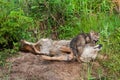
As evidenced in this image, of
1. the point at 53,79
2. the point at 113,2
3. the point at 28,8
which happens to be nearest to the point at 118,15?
the point at 113,2

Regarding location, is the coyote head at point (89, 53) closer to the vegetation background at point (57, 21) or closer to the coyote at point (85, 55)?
the coyote at point (85, 55)

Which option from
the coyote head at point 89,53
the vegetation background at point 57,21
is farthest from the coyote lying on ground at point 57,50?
the vegetation background at point 57,21

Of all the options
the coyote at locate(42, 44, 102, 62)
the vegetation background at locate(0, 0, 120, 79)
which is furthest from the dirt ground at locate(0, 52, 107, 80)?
the vegetation background at locate(0, 0, 120, 79)

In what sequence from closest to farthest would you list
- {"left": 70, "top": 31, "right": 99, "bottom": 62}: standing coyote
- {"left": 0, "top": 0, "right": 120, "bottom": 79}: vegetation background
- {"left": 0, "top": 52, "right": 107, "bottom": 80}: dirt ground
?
{"left": 0, "top": 52, "right": 107, "bottom": 80}: dirt ground < {"left": 70, "top": 31, "right": 99, "bottom": 62}: standing coyote < {"left": 0, "top": 0, "right": 120, "bottom": 79}: vegetation background

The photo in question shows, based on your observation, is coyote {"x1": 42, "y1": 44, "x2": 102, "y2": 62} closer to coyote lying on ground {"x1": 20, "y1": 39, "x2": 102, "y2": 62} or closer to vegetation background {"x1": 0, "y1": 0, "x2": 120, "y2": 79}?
coyote lying on ground {"x1": 20, "y1": 39, "x2": 102, "y2": 62}

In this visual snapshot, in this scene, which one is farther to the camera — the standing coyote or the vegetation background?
the vegetation background

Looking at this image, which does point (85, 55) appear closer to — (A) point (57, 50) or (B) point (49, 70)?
(A) point (57, 50)

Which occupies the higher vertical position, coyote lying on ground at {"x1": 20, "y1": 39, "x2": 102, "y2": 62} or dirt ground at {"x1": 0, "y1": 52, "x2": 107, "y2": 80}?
coyote lying on ground at {"x1": 20, "y1": 39, "x2": 102, "y2": 62}

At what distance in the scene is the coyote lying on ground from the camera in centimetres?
512

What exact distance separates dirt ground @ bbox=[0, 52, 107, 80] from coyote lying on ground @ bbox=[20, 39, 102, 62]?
0.08 meters

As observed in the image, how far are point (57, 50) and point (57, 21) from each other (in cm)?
142

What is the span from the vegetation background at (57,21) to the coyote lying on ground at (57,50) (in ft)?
0.80

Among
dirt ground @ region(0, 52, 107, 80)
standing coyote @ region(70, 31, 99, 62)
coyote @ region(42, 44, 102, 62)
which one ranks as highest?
standing coyote @ region(70, 31, 99, 62)

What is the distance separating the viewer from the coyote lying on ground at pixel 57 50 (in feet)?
16.8
